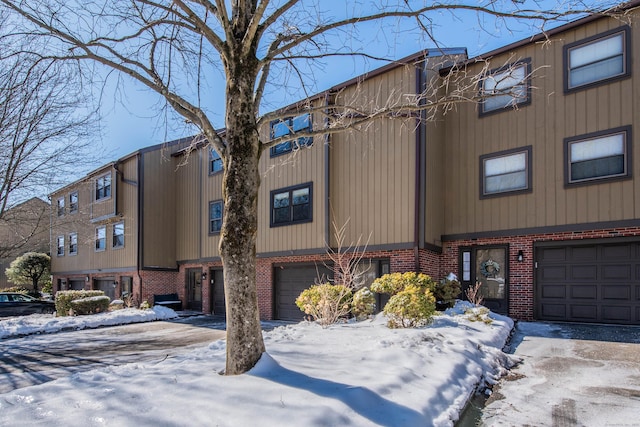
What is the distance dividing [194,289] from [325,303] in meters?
12.1

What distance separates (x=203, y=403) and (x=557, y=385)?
15.1 feet

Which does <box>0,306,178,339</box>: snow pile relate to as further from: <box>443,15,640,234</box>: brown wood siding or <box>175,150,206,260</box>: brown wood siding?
<box>443,15,640,234</box>: brown wood siding

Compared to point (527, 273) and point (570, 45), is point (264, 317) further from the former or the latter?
point (570, 45)

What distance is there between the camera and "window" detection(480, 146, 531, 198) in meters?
11.9

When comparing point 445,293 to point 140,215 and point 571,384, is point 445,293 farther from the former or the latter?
point 140,215

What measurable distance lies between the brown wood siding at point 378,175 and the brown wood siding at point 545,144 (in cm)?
197

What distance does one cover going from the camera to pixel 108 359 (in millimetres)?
8586

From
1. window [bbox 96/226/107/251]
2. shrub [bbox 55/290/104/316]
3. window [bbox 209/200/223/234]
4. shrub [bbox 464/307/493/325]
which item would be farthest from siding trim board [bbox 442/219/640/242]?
window [bbox 96/226/107/251]

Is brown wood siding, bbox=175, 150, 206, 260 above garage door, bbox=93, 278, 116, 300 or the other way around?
Result: above

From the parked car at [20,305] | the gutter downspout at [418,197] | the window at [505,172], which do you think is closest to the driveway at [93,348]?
the gutter downspout at [418,197]

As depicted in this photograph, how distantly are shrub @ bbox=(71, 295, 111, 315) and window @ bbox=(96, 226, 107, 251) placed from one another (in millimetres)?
4579

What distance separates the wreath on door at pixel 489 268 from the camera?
12276mm

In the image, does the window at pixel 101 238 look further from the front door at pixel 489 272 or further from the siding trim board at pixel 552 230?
the front door at pixel 489 272

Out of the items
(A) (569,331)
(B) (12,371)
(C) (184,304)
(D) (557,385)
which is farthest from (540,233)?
(C) (184,304)
